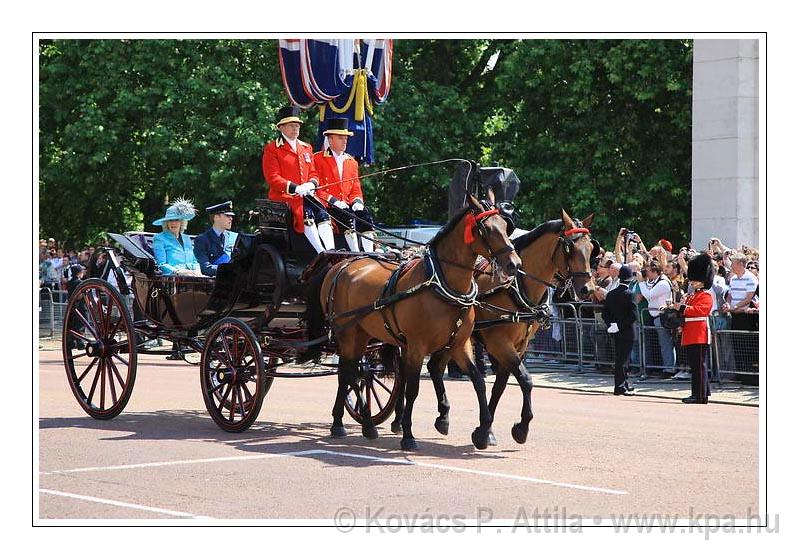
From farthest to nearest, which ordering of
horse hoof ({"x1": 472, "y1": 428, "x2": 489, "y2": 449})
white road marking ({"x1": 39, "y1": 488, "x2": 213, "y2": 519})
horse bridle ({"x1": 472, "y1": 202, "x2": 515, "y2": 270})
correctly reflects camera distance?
horse hoof ({"x1": 472, "y1": 428, "x2": 489, "y2": 449})
horse bridle ({"x1": 472, "y1": 202, "x2": 515, "y2": 270})
white road marking ({"x1": 39, "y1": 488, "x2": 213, "y2": 519})

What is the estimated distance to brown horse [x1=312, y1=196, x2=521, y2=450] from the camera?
10.5 metres

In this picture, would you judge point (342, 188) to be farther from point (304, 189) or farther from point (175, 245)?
point (175, 245)

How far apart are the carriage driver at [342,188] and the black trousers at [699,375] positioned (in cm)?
484

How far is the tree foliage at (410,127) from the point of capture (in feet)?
91.0

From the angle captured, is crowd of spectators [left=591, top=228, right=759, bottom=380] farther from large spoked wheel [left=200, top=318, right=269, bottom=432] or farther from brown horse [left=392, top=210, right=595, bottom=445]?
large spoked wheel [left=200, top=318, right=269, bottom=432]

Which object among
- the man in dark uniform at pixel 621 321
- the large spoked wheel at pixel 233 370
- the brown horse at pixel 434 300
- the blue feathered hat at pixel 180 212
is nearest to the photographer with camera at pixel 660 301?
the man in dark uniform at pixel 621 321

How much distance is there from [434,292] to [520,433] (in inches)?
60.2

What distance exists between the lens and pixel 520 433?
1112cm

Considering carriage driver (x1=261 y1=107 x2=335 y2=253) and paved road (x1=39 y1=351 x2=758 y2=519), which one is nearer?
paved road (x1=39 y1=351 x2=758 y2=519)

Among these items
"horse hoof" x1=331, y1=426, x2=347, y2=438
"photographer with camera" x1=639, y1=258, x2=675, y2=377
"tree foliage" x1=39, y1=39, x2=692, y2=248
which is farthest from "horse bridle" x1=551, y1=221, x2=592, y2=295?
"tree foliage" x1=39, y1=39, x2=692, y2=248

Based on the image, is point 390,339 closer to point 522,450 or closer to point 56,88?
point 522,450

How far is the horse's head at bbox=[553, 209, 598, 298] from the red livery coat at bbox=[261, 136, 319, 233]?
8.09 feet

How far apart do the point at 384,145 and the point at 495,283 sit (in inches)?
689

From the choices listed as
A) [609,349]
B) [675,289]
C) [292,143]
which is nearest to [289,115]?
[292,143]
